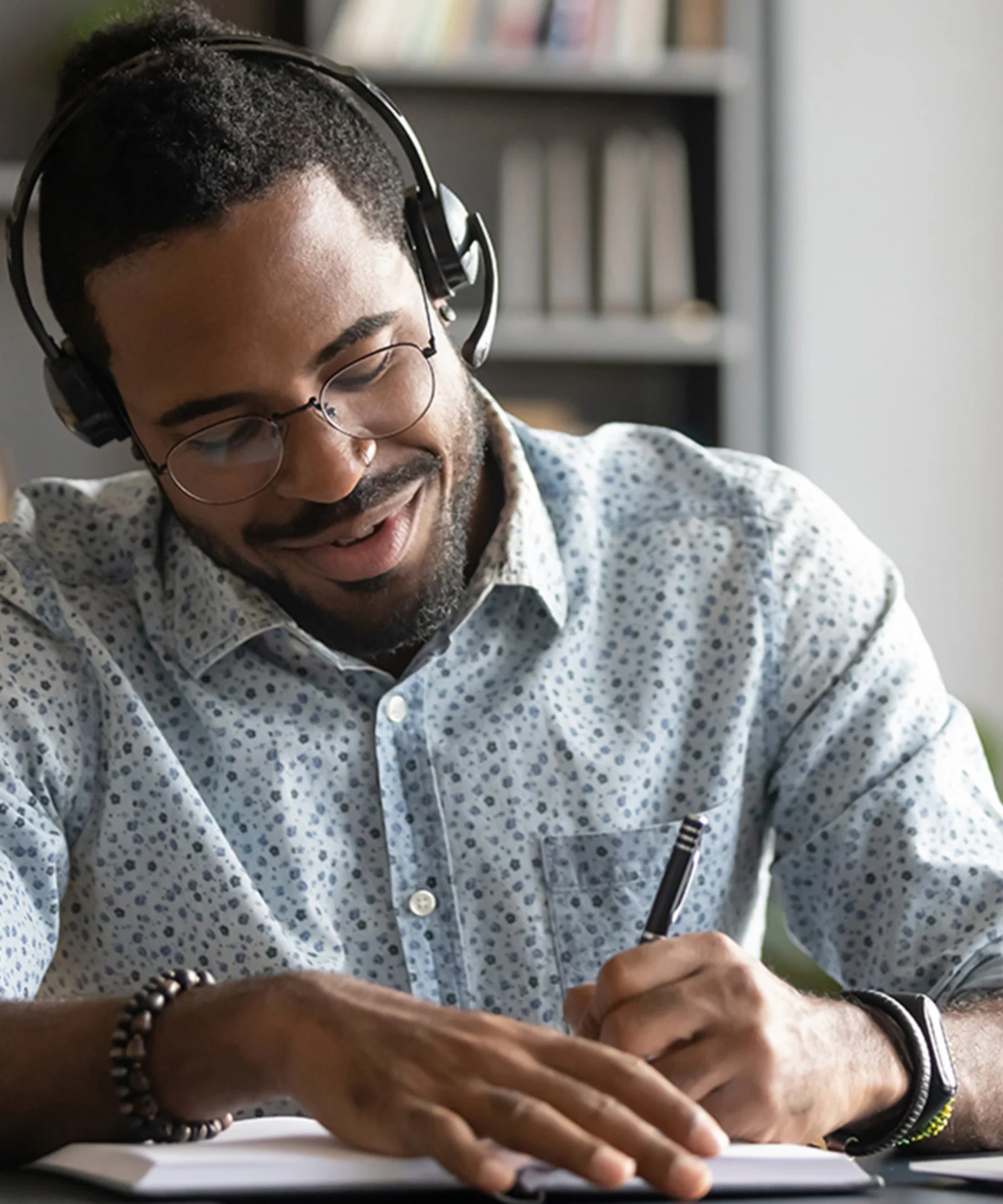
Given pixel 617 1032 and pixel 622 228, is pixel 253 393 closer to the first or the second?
pixel 617 1032

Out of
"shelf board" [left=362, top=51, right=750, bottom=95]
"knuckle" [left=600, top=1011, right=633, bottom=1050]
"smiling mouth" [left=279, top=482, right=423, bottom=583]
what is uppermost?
"shelf board" [left=362, top=51, right=750, bottom=95]

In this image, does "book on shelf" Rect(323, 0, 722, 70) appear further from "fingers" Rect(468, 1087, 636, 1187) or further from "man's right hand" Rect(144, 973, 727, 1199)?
"fingers" Rect(468, 1087, 636, 1187)

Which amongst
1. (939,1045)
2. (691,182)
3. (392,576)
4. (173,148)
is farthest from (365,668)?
(691,182)

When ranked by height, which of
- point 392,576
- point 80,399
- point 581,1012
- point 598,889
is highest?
point 80,399

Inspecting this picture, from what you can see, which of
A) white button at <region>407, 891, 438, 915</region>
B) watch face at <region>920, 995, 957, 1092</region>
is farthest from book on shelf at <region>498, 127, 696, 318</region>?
watch face at <region>920, 995, 957, 1092</region>

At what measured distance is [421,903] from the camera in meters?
1.21

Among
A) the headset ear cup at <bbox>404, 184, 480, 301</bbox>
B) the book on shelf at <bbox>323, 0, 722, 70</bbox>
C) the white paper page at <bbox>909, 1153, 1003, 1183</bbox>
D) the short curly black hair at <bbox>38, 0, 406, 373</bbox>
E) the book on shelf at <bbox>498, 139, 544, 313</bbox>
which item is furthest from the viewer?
the book on shelf at <bbox>498, 139, 544, 313</bbox>

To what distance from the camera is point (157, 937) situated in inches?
47.7

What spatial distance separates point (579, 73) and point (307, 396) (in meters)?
1.76

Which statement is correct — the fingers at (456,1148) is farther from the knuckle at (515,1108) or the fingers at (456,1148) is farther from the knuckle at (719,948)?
the knuckle at (719,948)

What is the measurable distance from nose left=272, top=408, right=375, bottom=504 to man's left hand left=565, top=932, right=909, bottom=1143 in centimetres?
42

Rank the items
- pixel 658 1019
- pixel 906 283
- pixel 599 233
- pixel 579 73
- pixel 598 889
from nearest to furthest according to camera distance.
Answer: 1. pixel 658 1019
2. pixel 598 889
3. pixel 579 73
4. pixel 599 233
5. pixel 906 283

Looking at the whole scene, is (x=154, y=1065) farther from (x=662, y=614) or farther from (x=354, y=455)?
(x=662, y=614)

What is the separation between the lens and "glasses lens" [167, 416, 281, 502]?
117cm
